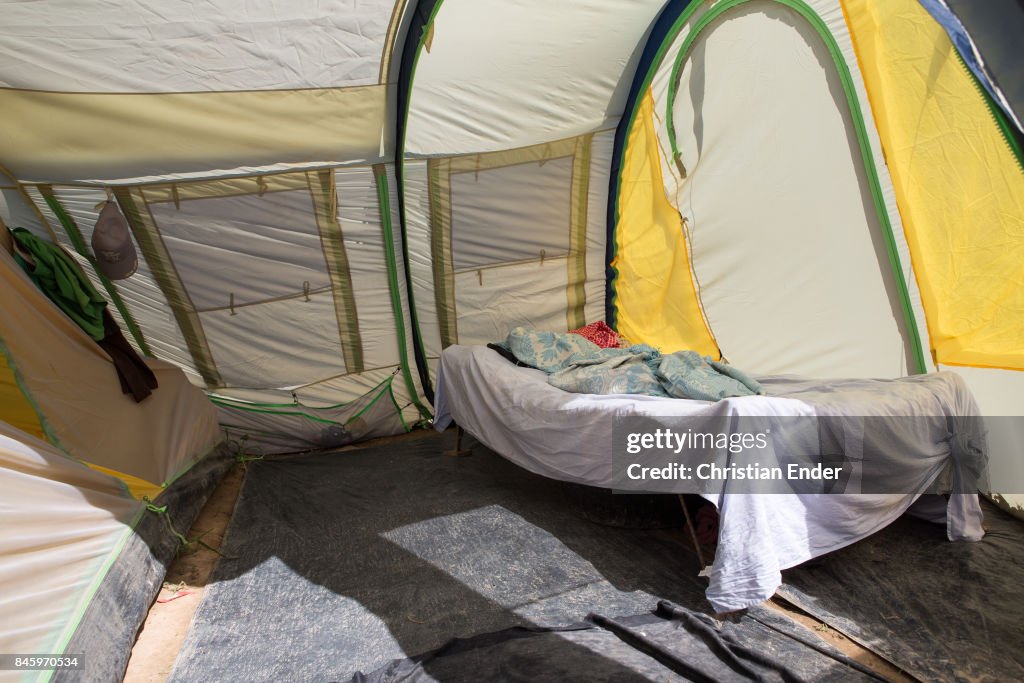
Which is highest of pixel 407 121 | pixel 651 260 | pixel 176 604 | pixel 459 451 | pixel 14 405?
pixel 407 121

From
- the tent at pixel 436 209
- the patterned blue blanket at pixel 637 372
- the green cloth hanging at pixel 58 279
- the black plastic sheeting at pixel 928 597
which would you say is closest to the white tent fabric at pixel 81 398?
the tent at pixel 436 209

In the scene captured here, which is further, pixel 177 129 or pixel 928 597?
pixel 177 129

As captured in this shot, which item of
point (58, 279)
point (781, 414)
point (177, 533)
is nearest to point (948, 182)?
point (781, 414)

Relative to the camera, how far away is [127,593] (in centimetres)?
220

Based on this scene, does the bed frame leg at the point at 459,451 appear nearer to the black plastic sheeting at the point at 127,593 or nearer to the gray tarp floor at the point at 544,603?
the gray tarp floor at the point at 544,603

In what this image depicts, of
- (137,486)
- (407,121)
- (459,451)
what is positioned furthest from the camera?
(459,451)

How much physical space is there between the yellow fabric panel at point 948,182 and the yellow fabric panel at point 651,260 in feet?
4.25

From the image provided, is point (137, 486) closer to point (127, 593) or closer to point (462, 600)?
point (127, 593)

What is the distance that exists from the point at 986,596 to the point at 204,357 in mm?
3917

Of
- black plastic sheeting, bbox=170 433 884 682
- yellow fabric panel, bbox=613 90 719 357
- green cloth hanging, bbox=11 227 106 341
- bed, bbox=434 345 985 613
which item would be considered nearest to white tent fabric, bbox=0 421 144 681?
black plastic sheeting, bbox=170 433 884 682

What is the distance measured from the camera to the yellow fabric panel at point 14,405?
8.77 feet

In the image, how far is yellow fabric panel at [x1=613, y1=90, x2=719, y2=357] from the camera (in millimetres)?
3984

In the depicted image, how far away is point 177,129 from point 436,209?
143cm

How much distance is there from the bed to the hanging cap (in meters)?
2.05
